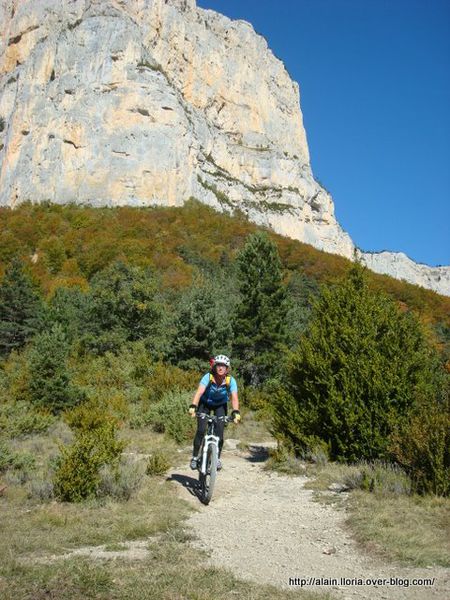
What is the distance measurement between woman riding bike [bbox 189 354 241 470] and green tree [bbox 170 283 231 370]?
10.6m

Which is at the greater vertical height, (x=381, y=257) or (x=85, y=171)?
(x=381, y=257)

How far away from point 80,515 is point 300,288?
91.5ft

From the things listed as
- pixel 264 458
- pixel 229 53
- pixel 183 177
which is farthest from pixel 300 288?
pixel 229 53

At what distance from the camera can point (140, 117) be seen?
56531 mm

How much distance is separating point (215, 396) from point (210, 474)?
96cm

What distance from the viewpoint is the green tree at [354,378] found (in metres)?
7.21

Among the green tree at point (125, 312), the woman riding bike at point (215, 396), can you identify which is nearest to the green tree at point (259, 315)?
the green tree at point (125, 312)

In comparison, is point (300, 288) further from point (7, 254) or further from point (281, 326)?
point (7, 254)

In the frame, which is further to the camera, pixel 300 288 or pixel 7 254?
pixel 7 254

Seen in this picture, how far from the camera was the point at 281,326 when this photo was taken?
60.7 ft

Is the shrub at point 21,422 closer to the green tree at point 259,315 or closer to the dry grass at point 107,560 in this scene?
the dry grass at point 107,560

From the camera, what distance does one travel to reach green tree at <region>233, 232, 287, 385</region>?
18.2m

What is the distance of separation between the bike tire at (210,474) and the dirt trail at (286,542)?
14 centimetres

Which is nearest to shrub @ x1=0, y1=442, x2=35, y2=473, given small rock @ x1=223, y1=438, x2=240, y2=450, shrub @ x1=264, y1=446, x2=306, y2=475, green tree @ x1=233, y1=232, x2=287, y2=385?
shrub @ x1=264, y1=446, x2=306, y2=475
